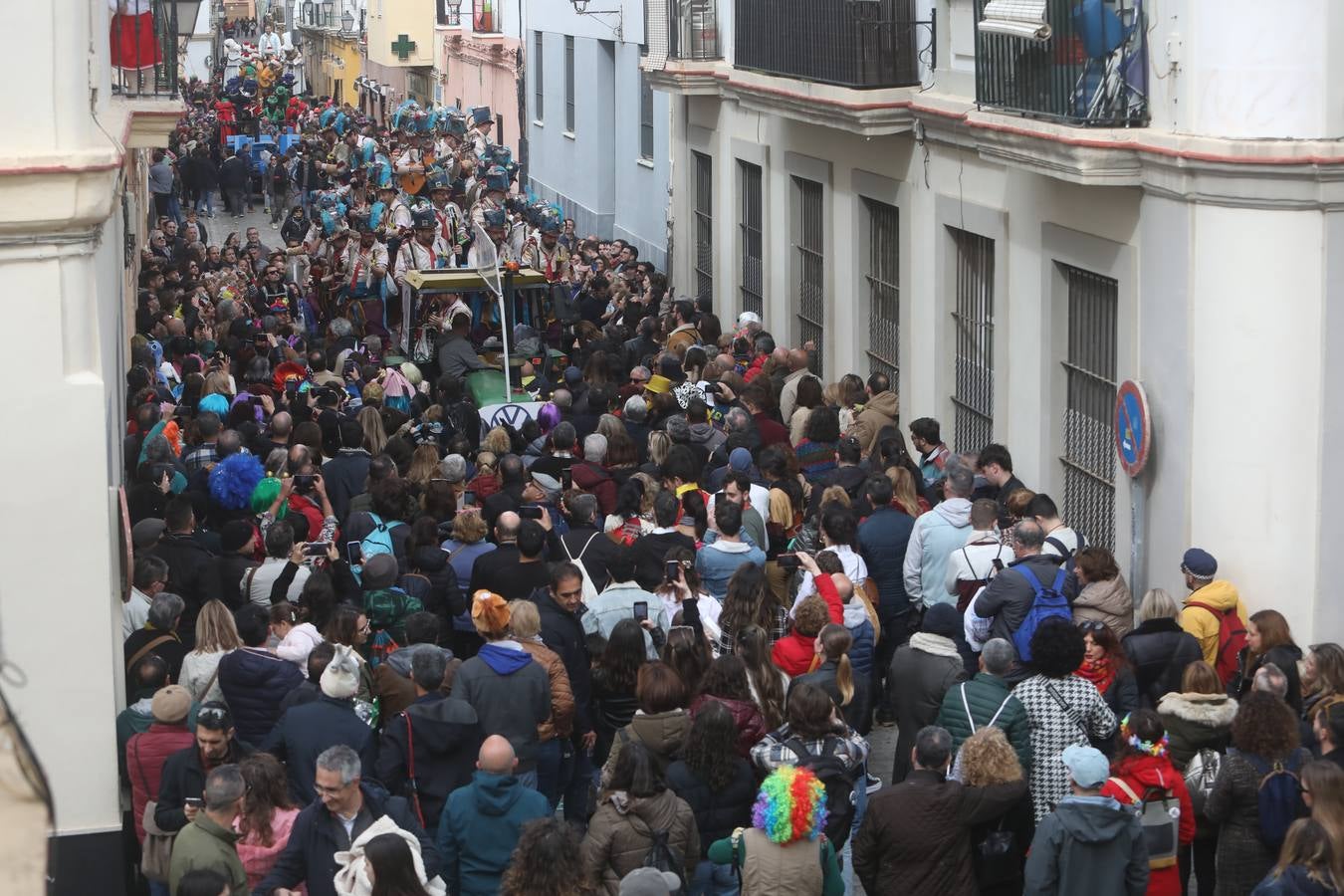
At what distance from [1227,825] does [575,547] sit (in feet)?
13.2

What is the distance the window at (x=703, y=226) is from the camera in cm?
2348

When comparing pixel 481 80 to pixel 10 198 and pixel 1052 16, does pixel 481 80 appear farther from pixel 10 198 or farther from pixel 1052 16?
pixel 10 198

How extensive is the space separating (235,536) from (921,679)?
3.83m

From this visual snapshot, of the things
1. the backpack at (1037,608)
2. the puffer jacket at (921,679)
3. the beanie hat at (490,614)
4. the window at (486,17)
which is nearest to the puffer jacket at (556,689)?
the beanie hat at (490,614)

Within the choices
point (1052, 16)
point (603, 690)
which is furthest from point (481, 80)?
point (603, 690)

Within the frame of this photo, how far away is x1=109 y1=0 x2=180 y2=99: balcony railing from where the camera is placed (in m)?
14.0

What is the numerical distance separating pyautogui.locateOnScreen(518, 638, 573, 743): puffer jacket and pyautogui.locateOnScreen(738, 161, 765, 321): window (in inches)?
487

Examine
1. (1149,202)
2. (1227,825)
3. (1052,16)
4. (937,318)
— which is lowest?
(1227,825)

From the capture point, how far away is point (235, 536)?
10.6 m

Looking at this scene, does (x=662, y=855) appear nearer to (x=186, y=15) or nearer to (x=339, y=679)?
(x=339, y=679)

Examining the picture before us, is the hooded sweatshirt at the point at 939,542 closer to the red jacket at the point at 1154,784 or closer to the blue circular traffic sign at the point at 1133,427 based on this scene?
the blue circular traffic sign at the point at 1133,427

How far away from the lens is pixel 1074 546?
422 inches

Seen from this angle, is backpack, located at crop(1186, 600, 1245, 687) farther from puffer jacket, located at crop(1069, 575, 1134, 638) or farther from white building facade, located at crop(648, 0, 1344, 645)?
white building facade, located at crop(648, 0, 1344, 645)

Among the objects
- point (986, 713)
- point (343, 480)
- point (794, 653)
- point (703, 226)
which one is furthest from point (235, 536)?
point (703, 226)
